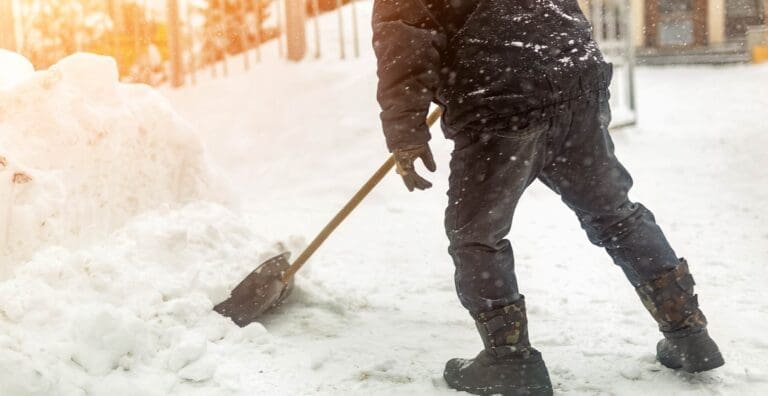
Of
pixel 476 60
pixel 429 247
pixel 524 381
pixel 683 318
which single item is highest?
pixel 476 60

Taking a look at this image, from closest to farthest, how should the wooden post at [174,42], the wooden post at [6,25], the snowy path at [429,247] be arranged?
the snowy path at [429,247], the wooden post at [6,25], the wooden post at [174,42]

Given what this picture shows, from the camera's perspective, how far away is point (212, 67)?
833 cm

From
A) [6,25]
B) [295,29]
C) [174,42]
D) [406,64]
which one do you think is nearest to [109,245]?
[406,64]

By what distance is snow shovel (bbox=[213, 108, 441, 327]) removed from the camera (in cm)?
284

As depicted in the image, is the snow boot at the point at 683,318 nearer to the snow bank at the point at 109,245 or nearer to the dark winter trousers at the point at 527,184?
the dark winter trousers at the point at 527,184

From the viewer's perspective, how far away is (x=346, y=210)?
283 cm

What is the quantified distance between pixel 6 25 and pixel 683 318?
15.3 ft

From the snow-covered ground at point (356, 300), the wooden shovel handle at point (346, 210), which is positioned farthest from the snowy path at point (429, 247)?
the wooden shovel handle at point (346, 210)

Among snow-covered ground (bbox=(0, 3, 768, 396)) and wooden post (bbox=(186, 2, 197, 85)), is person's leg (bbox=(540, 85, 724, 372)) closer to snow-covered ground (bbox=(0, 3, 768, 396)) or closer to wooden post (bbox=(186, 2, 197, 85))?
snow-covered ground (bbox=(0, 3, 768, 396))

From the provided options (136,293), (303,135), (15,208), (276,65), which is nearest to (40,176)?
(15,208)

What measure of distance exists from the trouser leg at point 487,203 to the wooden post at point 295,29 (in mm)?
5652

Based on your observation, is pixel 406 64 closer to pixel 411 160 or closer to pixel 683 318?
pixel 411 160

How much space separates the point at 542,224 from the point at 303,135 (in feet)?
9.01

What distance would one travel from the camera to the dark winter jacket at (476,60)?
208 cm
